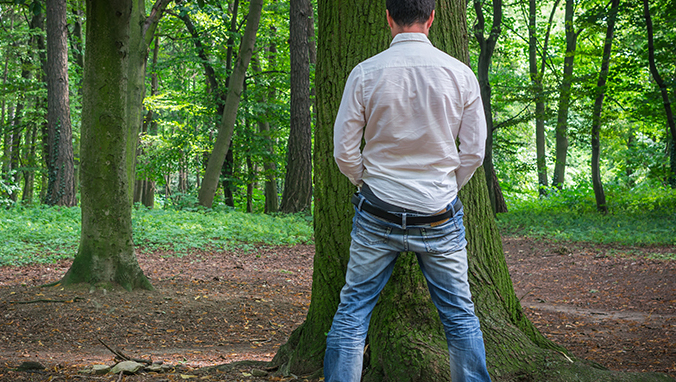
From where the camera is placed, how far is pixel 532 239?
1248cm

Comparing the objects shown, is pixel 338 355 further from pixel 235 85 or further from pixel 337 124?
pixel 235 85

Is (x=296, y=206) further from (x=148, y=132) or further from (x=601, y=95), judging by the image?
(x=148, y=132)

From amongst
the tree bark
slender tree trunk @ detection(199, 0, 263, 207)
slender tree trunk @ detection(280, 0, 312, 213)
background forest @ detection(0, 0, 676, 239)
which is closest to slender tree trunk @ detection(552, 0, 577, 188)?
background forest @ detection(0, 0, 676, 239)

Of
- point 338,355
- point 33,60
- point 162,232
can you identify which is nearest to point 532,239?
point 162,232

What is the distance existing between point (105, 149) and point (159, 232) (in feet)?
16.8

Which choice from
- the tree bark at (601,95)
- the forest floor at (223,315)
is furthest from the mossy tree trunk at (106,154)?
the tree bark at (601,95)

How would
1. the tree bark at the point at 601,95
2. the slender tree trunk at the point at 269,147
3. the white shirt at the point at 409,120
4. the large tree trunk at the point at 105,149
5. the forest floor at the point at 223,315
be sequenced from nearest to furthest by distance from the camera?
the white shirt at the point at 409,120 → the forest floor at the point at 223,315 → the large tree trunk at the point at 105,149 → the tree bark at the point at 601,95 → the slender tree trunk at the point at 269,147

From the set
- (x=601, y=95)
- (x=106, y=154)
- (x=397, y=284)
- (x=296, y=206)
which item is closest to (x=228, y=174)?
(x=296, y=206)

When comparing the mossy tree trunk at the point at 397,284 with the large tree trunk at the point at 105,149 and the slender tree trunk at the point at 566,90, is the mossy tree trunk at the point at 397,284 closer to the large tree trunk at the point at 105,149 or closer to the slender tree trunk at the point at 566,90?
the large tree trunk at the point at 105,149

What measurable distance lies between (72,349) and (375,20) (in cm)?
370

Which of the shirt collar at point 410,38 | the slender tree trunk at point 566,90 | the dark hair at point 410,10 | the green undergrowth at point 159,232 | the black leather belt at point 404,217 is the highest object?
the slender tree trunk at point 566,90

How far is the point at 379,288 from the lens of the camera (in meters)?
2.42

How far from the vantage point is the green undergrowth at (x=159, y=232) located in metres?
8.87

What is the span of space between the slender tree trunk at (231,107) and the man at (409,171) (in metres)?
12.4
